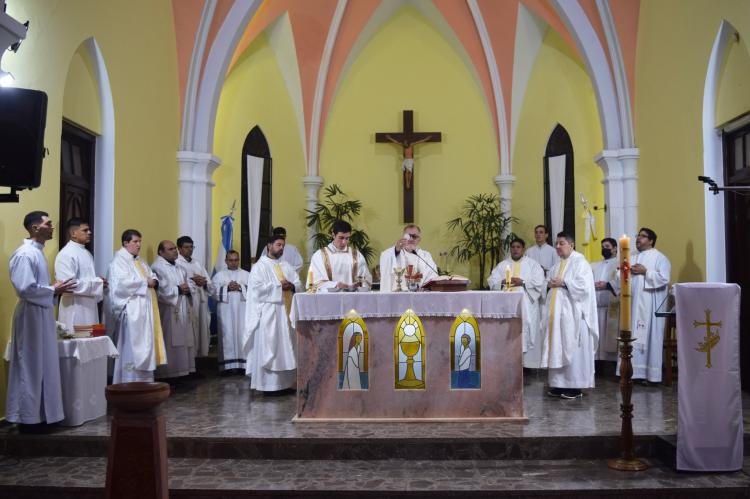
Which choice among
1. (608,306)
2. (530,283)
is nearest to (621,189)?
(608,306)

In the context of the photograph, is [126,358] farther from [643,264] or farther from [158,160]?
[643,264]

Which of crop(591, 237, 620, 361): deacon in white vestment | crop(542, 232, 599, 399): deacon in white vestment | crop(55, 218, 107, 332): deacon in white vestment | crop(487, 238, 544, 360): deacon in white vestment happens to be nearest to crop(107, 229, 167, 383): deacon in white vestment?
crop(55, 218, 107, 332): deacon in white vestment

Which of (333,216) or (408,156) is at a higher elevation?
(408,156)

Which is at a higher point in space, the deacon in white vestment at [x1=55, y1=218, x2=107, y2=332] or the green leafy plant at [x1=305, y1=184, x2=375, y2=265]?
the green leafy plant at [x1=305, y1=184, x2=375, y2=265]

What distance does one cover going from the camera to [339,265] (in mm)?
7039

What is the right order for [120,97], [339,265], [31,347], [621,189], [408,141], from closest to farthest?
[31,347] → [339,265] → [120,97] → [621,189] → [408,141]

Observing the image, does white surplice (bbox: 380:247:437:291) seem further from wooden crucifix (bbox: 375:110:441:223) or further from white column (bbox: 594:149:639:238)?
wooden crucifix (bbox: 375:110:441:223)

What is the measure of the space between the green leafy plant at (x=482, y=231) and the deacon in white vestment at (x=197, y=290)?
4.82m

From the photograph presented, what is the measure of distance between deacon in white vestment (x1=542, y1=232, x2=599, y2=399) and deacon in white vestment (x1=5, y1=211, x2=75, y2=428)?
14.7 feet

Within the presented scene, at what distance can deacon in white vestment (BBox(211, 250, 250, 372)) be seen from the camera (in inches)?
348

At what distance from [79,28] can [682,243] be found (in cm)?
705

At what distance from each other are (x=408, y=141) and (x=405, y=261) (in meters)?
5.79

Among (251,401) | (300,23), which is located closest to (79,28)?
(251,401)

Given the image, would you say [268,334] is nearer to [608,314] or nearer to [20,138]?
[20,138]
